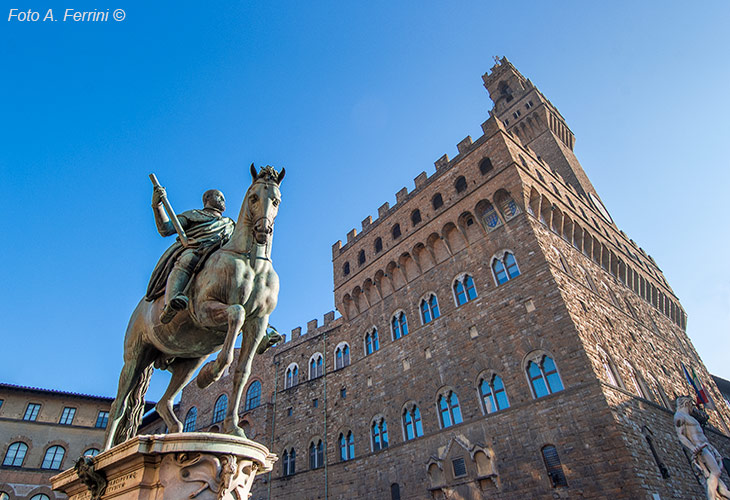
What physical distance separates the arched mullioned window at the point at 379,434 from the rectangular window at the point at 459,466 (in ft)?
12.0

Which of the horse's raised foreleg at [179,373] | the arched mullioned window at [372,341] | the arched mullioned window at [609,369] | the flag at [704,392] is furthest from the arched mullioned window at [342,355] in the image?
the horse's raised foreleg at [179,373]

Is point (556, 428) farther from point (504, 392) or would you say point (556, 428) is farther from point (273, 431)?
point (273, 431)

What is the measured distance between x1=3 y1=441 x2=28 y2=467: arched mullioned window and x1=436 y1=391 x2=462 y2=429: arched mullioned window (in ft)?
76.5

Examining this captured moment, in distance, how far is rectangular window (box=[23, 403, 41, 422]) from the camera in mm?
24984

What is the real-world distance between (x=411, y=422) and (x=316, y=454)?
608 centimetres

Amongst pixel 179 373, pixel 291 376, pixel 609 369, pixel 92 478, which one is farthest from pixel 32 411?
pixel 609 369

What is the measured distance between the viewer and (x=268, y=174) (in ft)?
14.7

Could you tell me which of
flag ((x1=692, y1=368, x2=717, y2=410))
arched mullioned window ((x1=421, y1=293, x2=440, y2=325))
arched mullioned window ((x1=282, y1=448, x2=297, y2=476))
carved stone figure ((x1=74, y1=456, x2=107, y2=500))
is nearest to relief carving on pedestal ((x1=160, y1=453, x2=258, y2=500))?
carved stone figure ((x1=74, y1=456, x2=107, y2=500))

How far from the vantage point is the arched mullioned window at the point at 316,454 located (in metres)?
20.3

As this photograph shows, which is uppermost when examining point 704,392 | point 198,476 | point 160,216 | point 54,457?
point 54,457

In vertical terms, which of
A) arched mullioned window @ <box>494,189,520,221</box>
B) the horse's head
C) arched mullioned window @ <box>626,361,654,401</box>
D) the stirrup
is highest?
arched mullioned window @ <box>494,189,520,221</box>

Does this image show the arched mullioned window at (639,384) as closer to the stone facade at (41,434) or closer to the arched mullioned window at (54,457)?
the stone facade at (41,434)

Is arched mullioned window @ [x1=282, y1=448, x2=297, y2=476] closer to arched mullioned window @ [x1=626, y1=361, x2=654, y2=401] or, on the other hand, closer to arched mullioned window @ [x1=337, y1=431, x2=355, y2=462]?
arched mullioned window @ [x1=337, y1=431, x2=355, y2=462]

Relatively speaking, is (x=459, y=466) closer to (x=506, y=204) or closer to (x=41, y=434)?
(x=506, y=204)
